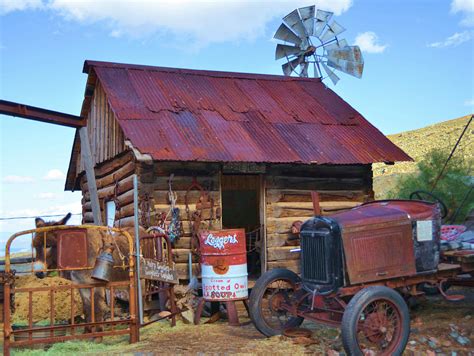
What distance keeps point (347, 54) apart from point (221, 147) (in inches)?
261

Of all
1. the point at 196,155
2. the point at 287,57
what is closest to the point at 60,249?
the point at 196,155

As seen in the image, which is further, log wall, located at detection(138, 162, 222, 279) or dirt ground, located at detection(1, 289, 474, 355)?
log wall, located at detection(138, 162, 222, 279)

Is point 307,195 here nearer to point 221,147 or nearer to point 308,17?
point 221,147

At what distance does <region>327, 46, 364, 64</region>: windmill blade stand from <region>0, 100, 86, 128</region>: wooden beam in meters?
8.22

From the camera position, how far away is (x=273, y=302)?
790 cm

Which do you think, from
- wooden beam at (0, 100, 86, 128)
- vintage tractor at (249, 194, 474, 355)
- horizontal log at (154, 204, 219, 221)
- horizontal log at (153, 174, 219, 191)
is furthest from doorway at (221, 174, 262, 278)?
vintage tractor at (249, 194, 474, 355)

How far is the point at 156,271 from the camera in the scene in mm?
8328

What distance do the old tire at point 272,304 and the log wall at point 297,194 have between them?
370 centimetres

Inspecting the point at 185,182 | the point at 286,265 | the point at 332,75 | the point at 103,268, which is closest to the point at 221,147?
the point at 185,182

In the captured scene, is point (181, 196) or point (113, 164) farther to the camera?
point (113, 164)

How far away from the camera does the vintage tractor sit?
6.59 meters

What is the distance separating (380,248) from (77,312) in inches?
214

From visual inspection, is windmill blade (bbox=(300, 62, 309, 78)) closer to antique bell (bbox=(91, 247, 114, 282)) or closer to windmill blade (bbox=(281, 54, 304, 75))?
windmill blade (bbox=(281, 54, 304, 75))

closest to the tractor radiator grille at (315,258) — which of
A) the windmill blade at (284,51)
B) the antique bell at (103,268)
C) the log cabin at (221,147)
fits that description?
the antique bell at (103,268)
